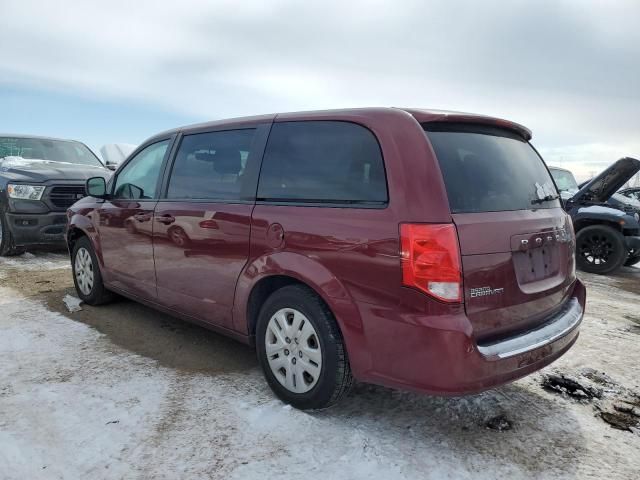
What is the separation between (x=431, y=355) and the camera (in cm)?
233

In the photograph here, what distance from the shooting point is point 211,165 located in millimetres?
3588

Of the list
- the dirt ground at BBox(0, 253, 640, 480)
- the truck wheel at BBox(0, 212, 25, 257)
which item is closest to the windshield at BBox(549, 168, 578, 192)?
the dirt ground at BBox(0, 253, 640, 480)

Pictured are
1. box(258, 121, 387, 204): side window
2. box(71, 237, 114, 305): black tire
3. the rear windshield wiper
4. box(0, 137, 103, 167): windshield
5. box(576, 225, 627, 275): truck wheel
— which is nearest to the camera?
box(258, 121, 387, 204): side window

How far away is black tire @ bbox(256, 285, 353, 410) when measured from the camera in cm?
267

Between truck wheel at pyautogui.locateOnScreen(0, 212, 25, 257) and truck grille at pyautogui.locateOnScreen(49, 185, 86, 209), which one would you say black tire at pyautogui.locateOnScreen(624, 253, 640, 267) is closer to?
truck grille at pyautogui.locateOnScreen(49, 185, 86, 209)

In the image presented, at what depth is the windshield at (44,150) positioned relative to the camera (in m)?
8.42

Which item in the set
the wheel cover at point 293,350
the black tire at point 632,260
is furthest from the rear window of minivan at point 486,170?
the black tire at point 632,260

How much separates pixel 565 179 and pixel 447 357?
34.9 ft

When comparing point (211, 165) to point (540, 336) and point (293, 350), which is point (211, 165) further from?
point (540, 336)

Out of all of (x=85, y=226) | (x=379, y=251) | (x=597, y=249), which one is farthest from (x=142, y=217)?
(x=597, y=249)

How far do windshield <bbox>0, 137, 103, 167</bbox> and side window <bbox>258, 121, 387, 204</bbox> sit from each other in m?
6.70

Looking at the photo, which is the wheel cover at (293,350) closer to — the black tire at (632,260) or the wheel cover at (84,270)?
the wheel cover at (84,270)

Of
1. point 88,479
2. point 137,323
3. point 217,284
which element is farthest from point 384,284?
point 137,323

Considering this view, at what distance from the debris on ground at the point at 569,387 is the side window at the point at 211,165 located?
2445 mm
